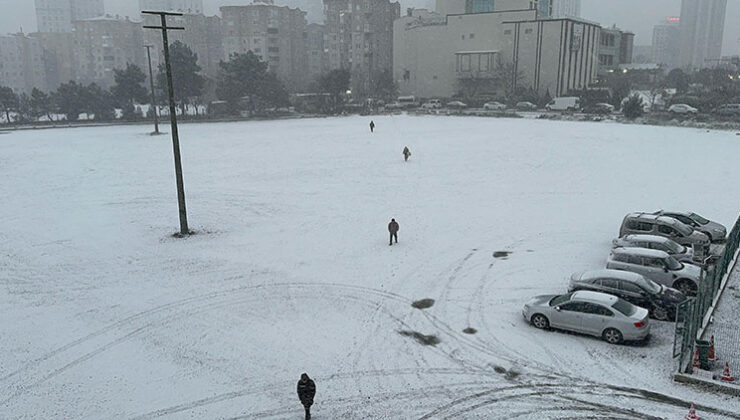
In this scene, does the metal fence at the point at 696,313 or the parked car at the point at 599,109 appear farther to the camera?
the parked car at the point at 599,109

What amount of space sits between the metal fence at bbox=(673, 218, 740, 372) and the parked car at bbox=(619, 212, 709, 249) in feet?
8.62

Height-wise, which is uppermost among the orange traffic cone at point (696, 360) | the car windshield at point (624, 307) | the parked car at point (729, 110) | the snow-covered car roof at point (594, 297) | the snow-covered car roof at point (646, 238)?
the parked car at point (729, 110)

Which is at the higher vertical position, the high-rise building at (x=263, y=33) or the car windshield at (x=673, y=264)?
the high-rise building at (x=263, y=33)

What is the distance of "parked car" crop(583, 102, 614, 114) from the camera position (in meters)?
75.7

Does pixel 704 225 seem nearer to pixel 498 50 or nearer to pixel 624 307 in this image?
A: pixel 624 307

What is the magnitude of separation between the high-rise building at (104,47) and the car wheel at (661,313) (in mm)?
148495

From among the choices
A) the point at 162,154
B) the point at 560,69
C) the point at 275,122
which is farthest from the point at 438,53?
the point at 162,154

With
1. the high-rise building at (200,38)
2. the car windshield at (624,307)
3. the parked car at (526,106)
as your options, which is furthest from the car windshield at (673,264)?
the high-rise building at (200,38)

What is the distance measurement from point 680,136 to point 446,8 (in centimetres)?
7566

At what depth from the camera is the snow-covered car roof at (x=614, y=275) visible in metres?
15.1

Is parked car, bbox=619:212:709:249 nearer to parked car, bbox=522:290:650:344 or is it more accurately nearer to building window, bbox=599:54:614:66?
parked car, bbox=522:290:650:344

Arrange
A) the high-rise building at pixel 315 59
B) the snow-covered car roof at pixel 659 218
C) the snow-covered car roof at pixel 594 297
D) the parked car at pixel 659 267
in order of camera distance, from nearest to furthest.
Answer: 1. the snow-covered car roof at pixel 594 297
2. the parked car at pixel 659 267
3. the snow-covered car roof at pixel 659 218
4. the high-rise building at pixel 315 59

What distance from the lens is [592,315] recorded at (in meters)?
13.6

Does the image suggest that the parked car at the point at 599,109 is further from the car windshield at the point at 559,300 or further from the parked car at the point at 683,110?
the car windshield at the point at 559,300
